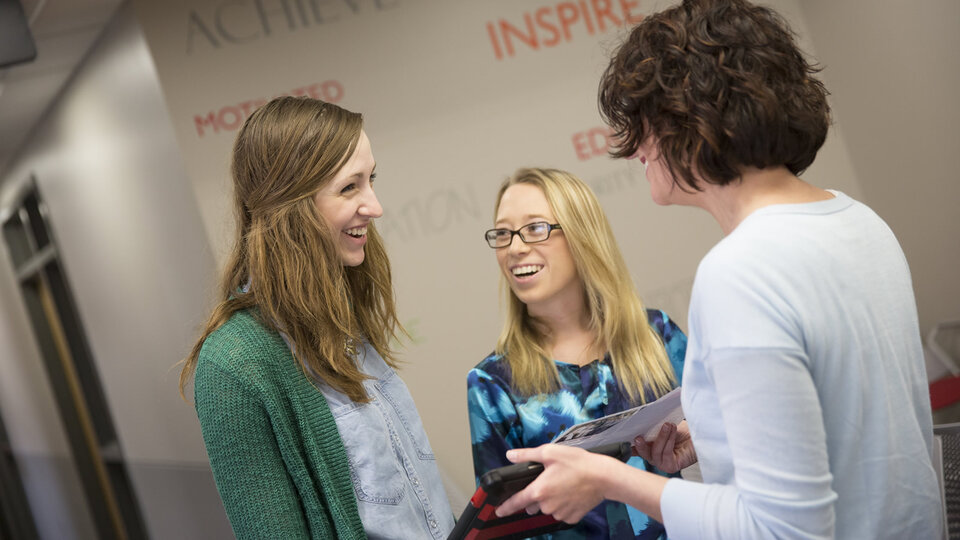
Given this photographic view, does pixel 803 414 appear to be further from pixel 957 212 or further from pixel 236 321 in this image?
pixel 957 212

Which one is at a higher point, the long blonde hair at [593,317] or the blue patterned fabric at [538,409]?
the long blonde hair at [593,317]

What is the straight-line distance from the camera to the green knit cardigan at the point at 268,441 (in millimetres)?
1350

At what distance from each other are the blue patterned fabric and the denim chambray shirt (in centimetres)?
34

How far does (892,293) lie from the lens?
1.13 meters

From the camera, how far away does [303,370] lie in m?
1.47

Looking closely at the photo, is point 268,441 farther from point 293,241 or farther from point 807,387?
point 807,387

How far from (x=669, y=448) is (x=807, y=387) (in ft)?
2.34

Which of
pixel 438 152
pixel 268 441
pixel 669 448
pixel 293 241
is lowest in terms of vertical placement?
pixel 669 448

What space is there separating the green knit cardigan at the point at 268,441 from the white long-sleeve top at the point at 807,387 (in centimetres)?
56

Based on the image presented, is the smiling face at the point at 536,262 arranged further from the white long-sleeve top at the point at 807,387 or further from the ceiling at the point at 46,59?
the ceiling at the point at 46,59

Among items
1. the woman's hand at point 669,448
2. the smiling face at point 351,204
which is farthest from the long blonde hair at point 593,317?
the smiling face at point 351,204

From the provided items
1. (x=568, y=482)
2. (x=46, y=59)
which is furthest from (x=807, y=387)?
(x=46, y=59)

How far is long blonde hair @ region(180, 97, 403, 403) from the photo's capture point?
4.90 feet

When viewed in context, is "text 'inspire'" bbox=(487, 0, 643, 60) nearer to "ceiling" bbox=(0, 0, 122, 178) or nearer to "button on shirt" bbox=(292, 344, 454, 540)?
"ceiling" bbox=(0, 0, 122, 178)
